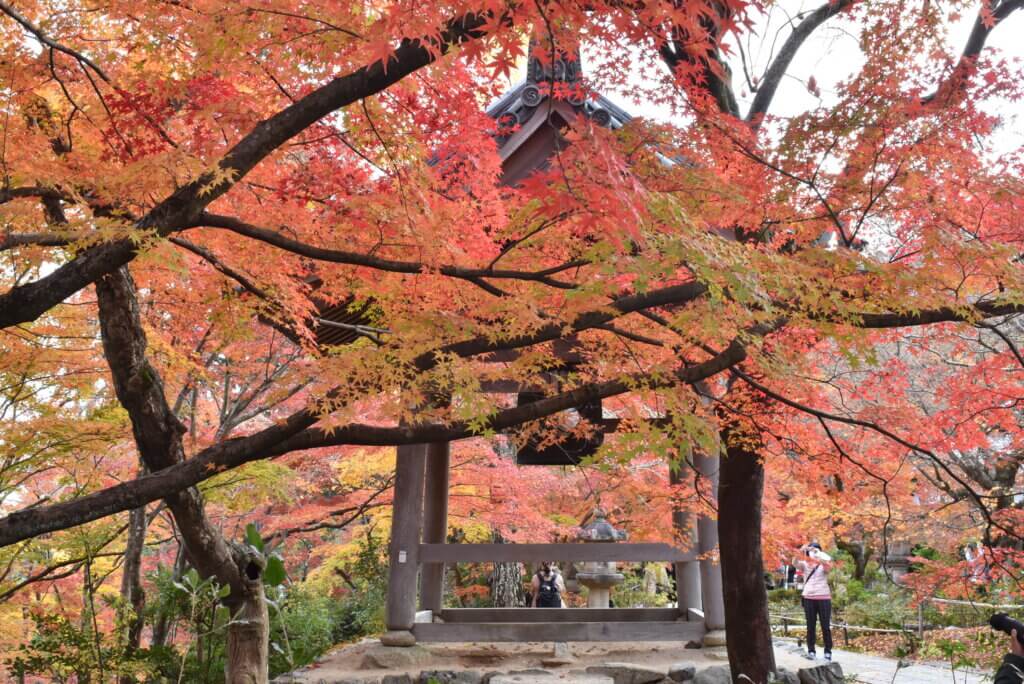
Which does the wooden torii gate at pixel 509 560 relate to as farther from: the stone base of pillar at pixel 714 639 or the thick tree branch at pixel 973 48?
the thick tree branch at pixel 973 48

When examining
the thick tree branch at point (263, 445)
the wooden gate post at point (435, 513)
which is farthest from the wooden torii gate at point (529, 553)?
the thick tree branch at point (263, 445)

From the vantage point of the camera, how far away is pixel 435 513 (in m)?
11.2

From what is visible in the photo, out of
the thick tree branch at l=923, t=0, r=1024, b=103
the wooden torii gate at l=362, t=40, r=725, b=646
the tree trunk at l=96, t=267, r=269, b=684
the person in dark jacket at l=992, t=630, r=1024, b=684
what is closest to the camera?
the person in dark jacket at l=992, t=630, r=1024, b=684

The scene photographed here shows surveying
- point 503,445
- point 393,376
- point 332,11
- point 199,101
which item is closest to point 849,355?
point 393,376

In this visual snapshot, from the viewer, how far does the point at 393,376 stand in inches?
214

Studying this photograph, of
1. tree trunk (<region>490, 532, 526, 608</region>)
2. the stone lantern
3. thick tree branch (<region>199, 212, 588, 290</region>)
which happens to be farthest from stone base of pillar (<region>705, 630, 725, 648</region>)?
thick tree branch (<region>199, 212, 588, 290</region>)

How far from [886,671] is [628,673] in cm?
422

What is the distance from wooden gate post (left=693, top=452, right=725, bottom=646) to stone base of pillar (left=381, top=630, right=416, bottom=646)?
3.58 m

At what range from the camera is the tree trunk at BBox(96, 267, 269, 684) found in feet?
19.8

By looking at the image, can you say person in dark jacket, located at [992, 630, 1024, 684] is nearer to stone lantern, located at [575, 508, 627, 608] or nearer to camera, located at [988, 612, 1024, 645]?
camera, located at [988, 612, 1024, 645]

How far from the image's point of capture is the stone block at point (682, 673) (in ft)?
27.1

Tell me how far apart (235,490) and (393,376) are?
5780 mm

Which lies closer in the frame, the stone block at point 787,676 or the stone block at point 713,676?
the stone block at point 787,676

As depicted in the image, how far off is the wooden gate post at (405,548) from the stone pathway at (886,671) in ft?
14.3
